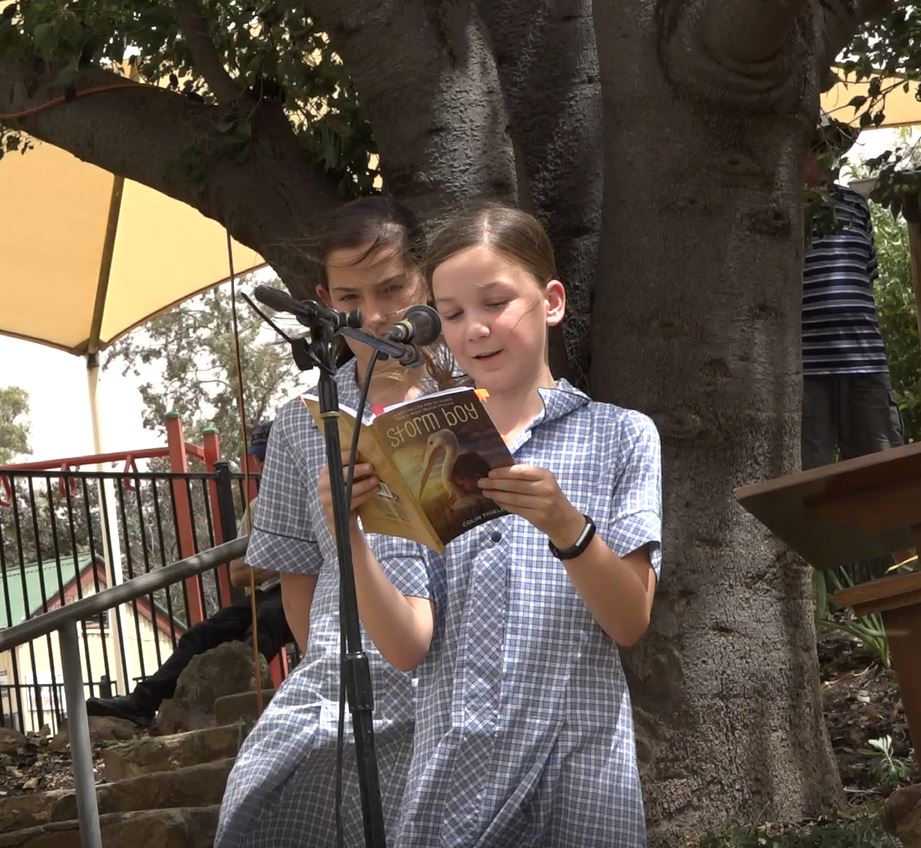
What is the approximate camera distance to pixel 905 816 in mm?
3166

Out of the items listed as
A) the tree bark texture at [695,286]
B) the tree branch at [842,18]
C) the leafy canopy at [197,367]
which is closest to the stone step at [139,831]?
the tree bark texture at [695,286]

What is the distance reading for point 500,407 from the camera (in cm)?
251

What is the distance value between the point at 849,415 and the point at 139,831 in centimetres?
326

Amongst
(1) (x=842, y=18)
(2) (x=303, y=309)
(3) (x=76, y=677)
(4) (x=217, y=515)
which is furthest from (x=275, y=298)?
(4) (x=217, y=515)

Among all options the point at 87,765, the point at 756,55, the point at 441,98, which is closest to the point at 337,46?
the point at 441,98

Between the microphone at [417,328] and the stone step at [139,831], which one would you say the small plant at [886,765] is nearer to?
the stone step at [139,831]

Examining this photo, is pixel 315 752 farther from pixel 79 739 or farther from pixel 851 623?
pixel 851 623

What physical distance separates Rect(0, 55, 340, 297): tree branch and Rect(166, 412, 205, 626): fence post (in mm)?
4265

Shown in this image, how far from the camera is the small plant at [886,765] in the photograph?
418 cm

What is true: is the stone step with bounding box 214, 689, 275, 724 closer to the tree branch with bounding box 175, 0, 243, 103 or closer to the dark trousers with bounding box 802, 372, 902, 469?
the dark trousers with bounding box 802, 372, 902, 469

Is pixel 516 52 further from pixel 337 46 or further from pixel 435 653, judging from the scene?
pixel 435 653

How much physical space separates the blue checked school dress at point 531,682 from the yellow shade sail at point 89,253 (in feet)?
23.6

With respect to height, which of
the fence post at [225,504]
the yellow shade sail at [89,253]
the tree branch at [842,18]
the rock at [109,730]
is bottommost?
the rock at [109,730]

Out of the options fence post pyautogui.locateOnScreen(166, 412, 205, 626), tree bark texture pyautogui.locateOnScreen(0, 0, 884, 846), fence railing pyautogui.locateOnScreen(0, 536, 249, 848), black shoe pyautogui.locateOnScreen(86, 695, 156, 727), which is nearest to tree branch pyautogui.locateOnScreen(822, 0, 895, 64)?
tree bark texture pyautogui.locateOnScreen(0, 0, 884, 846)
